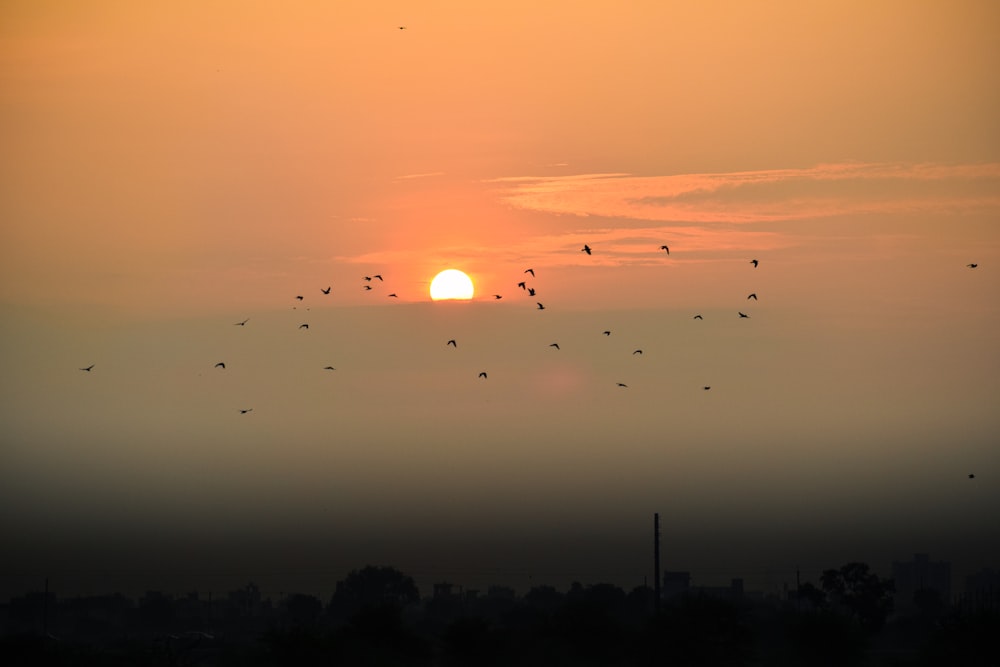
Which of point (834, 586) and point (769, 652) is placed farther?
point (834, 586)

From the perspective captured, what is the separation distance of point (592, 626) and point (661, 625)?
807 centimetres

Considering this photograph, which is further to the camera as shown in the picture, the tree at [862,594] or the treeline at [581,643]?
the tree at [862,594]

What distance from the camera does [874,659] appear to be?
11438 centimetres

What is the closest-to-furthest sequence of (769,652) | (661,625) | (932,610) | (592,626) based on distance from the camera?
(661,625)
(592,626)
(769,652)
(932,610)

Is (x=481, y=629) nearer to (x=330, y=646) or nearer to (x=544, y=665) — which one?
(x=544, y=665)

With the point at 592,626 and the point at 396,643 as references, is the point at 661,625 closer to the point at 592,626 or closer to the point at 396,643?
the point at 592,626

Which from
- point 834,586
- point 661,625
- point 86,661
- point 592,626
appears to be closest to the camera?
point 86,661

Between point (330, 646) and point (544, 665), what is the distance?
17541 millimetres

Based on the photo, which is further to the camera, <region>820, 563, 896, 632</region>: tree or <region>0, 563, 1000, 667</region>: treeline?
<region>820, 563, 896, 632</region>: tree

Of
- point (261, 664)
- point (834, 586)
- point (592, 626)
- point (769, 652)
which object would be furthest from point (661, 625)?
point (834, 586)

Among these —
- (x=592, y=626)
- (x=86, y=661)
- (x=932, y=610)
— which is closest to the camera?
(x=86, y=661)

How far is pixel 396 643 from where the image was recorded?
96.0m

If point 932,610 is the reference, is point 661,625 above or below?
below

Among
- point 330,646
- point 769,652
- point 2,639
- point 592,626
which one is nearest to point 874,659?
point 769,652
